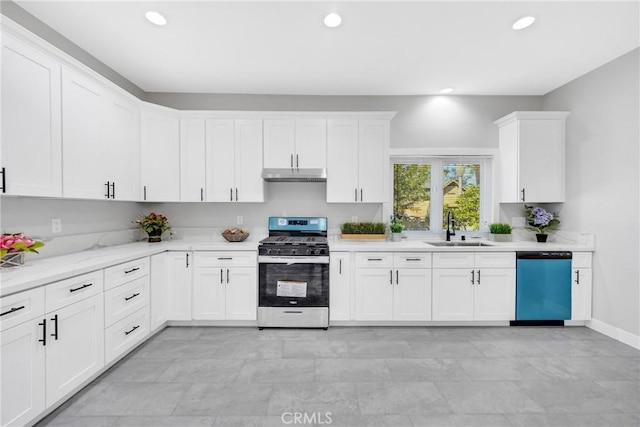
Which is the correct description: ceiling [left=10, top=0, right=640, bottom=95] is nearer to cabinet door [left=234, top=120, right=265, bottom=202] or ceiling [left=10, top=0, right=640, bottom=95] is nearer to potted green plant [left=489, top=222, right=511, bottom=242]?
cabinet door [left=234, top=120, right=265, bottom=202]

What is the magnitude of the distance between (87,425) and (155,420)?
39 cm

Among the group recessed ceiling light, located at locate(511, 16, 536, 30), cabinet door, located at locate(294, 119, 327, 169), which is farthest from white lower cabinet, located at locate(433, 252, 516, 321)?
recessed ceiling light, located at locate(511, 16, 536, 30)

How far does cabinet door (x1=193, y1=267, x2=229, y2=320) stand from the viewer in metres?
3.23

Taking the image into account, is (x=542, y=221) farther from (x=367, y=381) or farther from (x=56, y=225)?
(x=56, y=225)

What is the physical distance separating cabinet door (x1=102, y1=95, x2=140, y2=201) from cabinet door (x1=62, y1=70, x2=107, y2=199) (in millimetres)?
87

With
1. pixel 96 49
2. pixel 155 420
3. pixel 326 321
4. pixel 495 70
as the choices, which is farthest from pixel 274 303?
pixel 495 70

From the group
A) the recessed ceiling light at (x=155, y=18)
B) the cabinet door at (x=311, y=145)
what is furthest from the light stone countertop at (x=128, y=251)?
the recessed ceiling light at (x=155, y=18)

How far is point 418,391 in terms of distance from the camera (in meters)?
2.13

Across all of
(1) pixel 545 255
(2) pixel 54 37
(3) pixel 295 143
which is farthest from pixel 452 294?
(2) pixel 54 37

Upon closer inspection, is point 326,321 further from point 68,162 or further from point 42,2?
point 42,2

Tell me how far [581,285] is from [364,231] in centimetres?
239

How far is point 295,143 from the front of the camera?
11.5ft

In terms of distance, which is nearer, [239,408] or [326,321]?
[239,408]

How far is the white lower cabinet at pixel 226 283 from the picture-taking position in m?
3.22
